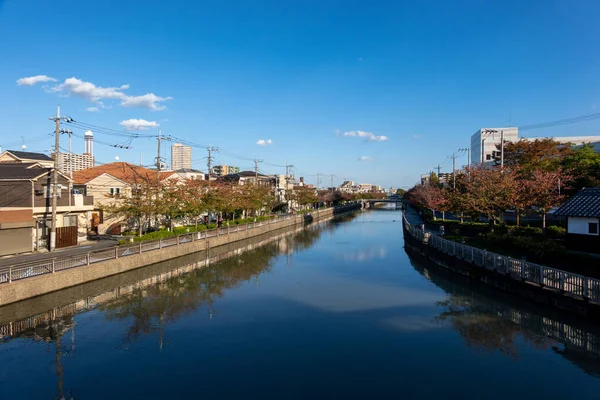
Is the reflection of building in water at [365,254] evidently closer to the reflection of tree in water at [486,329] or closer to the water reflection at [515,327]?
the water reflection at [515,327]

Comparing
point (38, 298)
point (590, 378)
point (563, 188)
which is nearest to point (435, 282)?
point (590, 378)

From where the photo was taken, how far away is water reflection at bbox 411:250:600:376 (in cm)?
1241

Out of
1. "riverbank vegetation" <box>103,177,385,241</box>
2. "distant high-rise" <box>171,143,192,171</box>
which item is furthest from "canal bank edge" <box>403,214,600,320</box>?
"distant high-rise" <box>171,143,192,171</box>

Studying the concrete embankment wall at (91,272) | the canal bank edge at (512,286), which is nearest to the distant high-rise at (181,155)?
the concrete embankment wall at (91,272)

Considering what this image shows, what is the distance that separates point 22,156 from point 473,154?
102 metres

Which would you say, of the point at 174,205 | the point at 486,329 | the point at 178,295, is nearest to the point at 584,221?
the point at 486,329

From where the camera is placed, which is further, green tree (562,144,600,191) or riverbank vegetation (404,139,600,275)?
green tree (562,144,600,191)

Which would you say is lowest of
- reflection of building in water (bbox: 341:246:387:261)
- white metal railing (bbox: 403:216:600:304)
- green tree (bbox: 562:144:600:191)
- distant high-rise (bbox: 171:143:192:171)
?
reflection of building in water (bbox: 341:246:387:261)

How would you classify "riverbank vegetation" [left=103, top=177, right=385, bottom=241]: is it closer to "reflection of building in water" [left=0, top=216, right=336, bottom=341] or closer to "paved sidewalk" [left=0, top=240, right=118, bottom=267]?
"paved sidewalk" [left=0, top=240, right=118, bottom=267]

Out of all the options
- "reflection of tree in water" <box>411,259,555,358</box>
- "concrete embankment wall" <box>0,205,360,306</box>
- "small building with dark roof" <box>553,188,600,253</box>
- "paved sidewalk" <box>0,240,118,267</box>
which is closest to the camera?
"reflection of tree in water" <box>411,259,555,358</box>

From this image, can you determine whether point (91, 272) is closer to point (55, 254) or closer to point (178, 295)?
point (178, 295)

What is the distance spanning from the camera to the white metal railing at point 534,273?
543 inches

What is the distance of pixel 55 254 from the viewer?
2305 cm

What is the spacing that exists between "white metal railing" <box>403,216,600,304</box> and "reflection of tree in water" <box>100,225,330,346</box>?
524 inches
